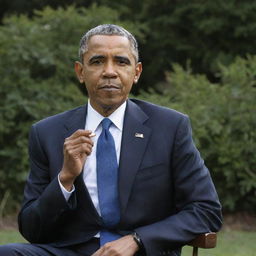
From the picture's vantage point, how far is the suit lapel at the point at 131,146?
4.00 metres

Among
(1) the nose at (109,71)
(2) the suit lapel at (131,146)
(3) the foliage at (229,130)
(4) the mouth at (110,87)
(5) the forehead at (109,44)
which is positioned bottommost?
(3) the foliage at (229,130)

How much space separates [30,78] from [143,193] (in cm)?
637

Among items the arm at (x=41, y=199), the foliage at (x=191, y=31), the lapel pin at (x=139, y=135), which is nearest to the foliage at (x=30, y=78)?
the foliage at (x=191, y=31)

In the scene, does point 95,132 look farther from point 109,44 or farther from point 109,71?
point 109,44

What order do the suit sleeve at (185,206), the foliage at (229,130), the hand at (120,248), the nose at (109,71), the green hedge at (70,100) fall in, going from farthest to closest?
the green hedge at (70,100) < the foliage at (229,130) < the nose at (109,71) < the suit sleeve at (185,206) < the hand at (120,248)

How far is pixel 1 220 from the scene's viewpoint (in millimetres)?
9320

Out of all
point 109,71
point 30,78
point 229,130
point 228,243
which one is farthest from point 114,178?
point 30,78

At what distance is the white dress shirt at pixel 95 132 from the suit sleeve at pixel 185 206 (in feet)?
1.02

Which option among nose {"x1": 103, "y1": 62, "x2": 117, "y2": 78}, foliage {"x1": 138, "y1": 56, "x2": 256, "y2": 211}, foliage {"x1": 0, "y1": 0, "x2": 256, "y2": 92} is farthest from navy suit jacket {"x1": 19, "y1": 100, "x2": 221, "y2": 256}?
foliage {"x1": 0, "y1": 0, "x2": 256, "y2": 92}

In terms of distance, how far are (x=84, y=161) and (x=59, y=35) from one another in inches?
286

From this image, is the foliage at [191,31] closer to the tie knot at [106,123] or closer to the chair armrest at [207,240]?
the tie knot at [106,123]

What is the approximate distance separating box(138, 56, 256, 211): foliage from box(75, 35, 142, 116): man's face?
16.0 ft

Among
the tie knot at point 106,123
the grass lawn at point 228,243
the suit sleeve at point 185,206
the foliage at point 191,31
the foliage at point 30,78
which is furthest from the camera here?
the foliage at point 191,31

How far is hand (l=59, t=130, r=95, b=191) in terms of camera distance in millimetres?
3848
